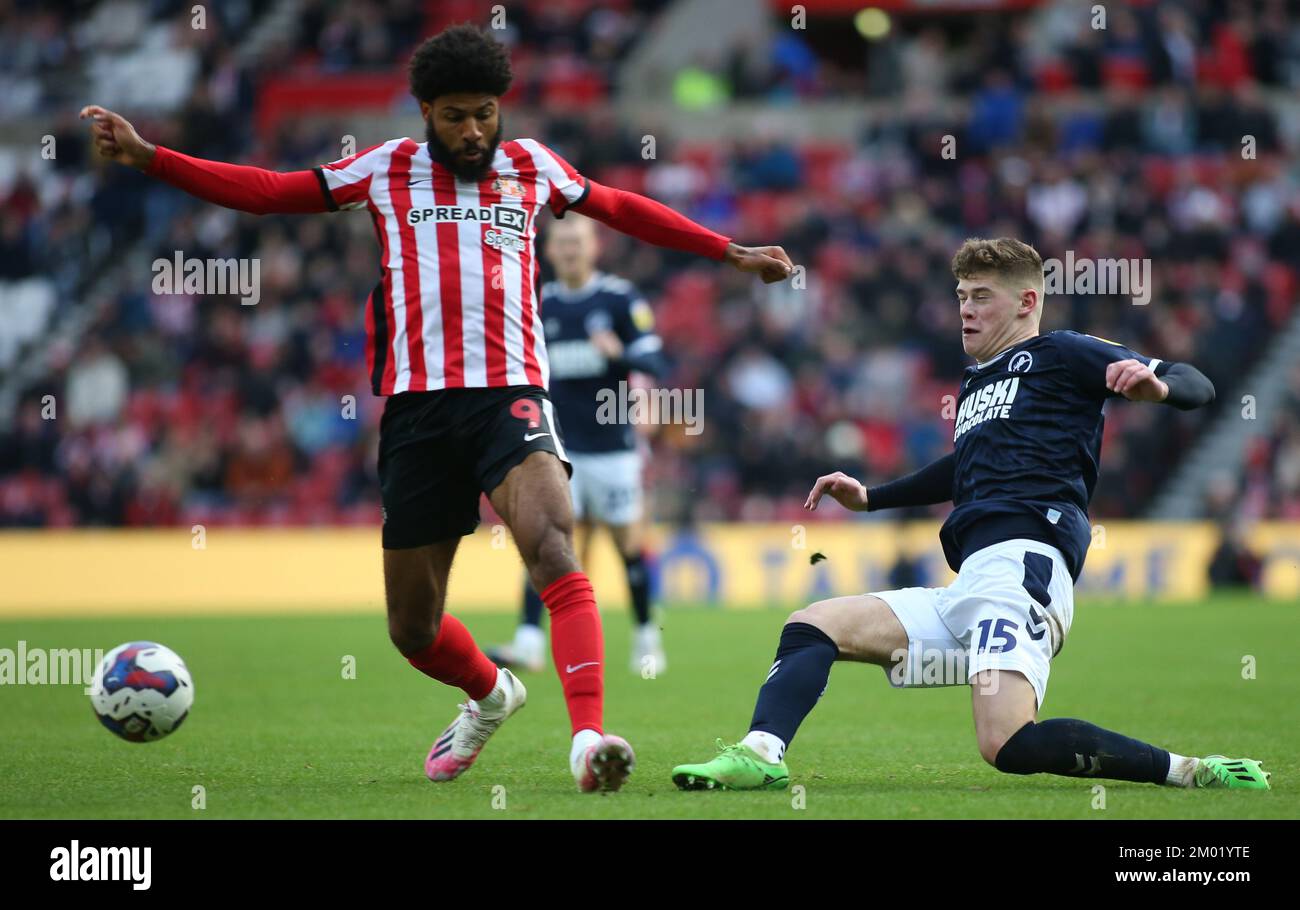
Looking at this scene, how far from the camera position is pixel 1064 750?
5.52 m

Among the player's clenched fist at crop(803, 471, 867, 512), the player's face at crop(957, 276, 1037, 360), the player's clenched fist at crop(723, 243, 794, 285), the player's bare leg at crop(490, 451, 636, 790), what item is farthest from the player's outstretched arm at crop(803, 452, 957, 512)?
the player's bare leg at crop(490, 451, 636, 790)

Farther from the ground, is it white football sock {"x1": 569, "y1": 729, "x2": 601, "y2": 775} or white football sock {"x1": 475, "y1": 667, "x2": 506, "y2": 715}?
white football sock {"x1": 475, "y1": 667, "x2": 506, "y2": 715}

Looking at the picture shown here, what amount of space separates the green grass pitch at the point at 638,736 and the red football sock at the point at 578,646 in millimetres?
291

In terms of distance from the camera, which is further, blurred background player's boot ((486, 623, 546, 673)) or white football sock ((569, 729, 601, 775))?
blurred background player's boot ((486, 623, 546, 673))

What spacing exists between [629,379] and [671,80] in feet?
50.9

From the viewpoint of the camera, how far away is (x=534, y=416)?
19.2 ft

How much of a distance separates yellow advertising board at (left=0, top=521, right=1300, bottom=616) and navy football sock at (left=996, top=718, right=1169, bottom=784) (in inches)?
459

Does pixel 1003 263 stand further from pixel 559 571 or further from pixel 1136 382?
pixel 559 571

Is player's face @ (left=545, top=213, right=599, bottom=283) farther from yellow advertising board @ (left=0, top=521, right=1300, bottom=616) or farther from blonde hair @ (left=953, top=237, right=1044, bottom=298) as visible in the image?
yellow advertising board @ (left=0, top=521, right=1300, bottom=616)

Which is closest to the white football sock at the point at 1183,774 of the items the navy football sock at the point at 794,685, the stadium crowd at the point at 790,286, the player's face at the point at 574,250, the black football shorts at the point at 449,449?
the navy football sock at the point at 794,685

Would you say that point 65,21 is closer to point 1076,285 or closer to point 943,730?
point 1076,285

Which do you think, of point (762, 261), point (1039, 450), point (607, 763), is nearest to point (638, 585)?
point (762, 261)

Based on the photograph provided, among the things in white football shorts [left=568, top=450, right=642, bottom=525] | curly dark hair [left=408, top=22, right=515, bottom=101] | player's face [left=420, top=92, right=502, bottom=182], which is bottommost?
white football shorts [left=568, top=450, right=642, bottom=525]

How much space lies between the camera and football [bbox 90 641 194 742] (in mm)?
6148
